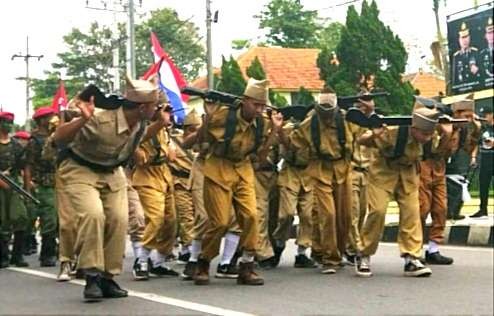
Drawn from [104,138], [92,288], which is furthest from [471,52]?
[92,288]

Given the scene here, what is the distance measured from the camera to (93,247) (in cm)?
532

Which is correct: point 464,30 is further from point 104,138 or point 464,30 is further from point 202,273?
point 202,273

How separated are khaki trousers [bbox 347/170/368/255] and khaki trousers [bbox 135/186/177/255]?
1654mm

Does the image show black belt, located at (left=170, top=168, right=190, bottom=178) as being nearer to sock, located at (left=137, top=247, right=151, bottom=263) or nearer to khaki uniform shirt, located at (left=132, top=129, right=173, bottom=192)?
khaki uniform shirt, located at (left=132, top=129, right=173, bottom=192)

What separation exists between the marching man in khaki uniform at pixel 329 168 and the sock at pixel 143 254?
151 centimetres

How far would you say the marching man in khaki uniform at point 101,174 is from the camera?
5.33 metres

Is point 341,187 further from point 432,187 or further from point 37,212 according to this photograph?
point 37,212

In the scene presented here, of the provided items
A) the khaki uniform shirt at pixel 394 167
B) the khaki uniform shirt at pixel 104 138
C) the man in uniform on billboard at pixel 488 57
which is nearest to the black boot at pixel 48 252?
the khaki uniform shirt at pixel 104 138

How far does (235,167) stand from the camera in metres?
6.43

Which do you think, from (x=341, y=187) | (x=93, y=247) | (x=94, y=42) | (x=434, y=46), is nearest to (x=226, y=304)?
(x=93, y=247)

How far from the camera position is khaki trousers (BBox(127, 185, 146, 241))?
7.16 m

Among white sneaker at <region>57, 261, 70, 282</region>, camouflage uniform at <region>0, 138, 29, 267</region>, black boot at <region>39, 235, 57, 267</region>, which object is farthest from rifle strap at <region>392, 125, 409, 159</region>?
camouflage uniform at <region>0, 138, 29, 267</region>

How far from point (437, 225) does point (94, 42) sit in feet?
105

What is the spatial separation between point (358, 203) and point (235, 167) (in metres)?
2.04
